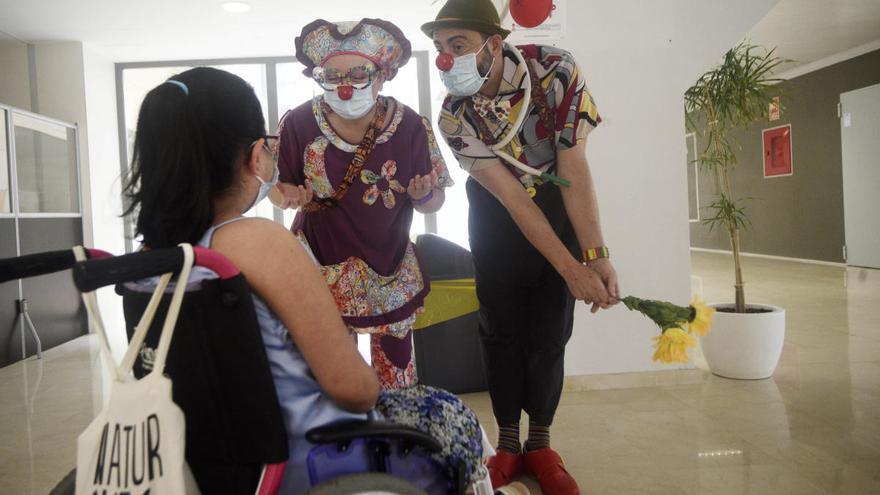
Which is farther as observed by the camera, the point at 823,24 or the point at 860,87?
the point at 860,87

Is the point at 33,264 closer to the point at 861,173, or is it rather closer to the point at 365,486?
the point at 365,486

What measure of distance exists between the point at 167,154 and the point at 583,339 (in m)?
2.41

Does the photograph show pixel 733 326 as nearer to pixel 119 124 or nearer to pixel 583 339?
pixel 583 339

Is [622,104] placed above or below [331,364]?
above

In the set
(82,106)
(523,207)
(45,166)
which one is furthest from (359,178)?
(82,106)

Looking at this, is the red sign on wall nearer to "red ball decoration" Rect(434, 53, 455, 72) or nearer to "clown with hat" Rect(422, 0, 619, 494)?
"clown with hat" Rect(422, 0, 619, 494)

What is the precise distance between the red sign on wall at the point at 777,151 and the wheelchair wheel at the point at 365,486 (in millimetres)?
9613

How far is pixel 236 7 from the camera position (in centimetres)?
537

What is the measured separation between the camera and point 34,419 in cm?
285

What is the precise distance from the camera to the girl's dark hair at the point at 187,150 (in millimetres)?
828

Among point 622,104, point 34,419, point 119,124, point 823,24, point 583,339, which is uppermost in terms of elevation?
point 823,24

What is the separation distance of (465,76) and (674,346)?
2.94 ft

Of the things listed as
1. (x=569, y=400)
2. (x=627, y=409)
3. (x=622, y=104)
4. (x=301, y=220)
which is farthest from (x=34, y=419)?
(x=622, y=104)

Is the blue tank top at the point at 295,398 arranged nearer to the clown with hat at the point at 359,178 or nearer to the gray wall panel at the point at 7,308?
the clown with hat at the point at 359,178
